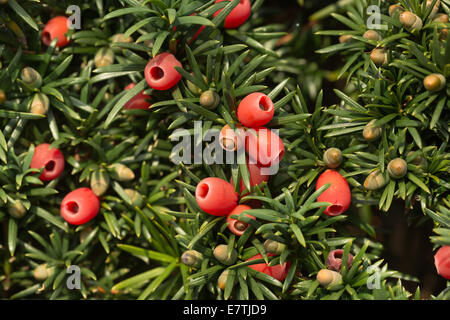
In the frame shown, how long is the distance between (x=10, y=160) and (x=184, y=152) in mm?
440

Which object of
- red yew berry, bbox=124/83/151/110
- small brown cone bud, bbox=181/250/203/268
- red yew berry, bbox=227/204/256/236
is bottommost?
small brown cone bud, bbox=181/250/203/268

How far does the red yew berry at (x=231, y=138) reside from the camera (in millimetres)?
979

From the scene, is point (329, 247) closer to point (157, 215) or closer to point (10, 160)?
point (157, 215)

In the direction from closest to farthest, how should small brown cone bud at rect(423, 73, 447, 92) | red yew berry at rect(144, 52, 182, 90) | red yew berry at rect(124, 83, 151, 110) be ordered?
small brown cone bud at rect(423, 73, 447, 92)
red yew berry at rect(144, 52, 182, 90)
red yew berry at rect(124, 83, 151, 110)

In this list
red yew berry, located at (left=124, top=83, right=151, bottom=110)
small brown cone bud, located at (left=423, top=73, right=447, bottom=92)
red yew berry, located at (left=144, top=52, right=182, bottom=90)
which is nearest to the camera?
small brown cone bud, located at (left=423, top=73, right=447, bottom=92)

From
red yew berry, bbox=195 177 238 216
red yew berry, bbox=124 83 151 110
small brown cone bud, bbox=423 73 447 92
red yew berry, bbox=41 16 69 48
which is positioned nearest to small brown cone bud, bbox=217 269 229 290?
red yew berry, bbox=195 177 238 216

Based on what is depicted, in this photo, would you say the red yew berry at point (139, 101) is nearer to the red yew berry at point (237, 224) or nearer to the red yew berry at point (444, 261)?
the red yew berry at point (237, 224)

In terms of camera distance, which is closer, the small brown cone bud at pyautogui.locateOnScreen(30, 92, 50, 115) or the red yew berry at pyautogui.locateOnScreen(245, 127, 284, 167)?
the red yew berry at pyautogui.locateOnScreen(245, 127, 284, 167)

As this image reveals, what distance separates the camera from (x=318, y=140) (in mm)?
1091

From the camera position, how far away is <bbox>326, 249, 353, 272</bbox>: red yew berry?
38.8 inches

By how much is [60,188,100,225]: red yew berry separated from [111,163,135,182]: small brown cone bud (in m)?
0.08

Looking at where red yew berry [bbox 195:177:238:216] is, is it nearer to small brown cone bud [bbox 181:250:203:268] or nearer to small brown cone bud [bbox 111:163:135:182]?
small brown cone bud [bbox 181:250:203:268]

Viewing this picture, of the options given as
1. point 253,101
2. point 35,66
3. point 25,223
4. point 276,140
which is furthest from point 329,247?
point 35,66

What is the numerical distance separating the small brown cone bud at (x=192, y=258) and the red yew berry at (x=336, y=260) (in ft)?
0.99
